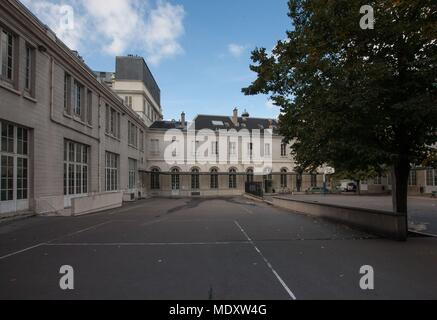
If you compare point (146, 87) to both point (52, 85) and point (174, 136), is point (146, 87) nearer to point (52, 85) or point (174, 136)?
point (174, 136)

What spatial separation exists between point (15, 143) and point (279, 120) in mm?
10865

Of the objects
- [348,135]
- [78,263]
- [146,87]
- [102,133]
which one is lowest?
[78,263]

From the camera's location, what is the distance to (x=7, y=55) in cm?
1543

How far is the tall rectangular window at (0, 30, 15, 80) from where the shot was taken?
1498cm

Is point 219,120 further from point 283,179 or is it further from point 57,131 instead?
point 57,131

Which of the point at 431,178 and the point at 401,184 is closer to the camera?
the point at 401,184

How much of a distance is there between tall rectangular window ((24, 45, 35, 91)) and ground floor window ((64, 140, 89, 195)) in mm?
4989

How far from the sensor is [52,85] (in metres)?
19.1

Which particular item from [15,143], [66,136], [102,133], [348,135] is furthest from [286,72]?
[102,133]

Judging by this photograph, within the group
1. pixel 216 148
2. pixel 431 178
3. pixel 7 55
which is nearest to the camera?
pixel 7 55

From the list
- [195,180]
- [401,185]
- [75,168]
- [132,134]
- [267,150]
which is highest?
[132,134]

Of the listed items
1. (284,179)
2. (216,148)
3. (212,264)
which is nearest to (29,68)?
(212,264)

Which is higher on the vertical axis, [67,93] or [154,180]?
[67,93]

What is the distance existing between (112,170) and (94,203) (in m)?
10.2
